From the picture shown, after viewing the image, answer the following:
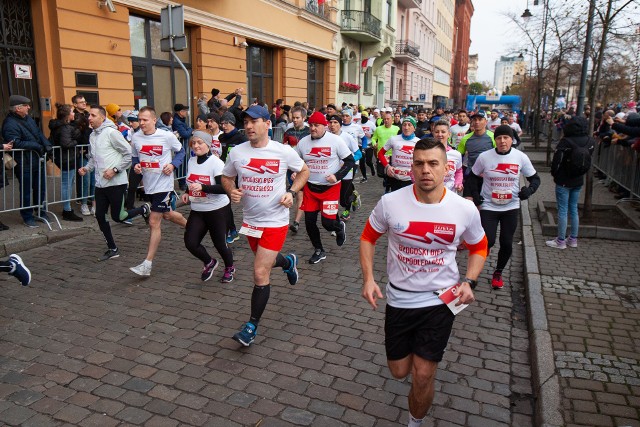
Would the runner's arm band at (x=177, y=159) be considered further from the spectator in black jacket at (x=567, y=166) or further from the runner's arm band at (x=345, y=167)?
the spectator in black jacket at (x=567, y=166)

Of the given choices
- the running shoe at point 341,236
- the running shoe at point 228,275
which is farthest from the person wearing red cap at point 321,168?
the running shoe at point 228,275

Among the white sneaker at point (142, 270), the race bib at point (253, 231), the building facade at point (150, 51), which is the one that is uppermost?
the building facade at point (150, 51)

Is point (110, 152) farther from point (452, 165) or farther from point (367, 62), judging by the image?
point (367, 62)

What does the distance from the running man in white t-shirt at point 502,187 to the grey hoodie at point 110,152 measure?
14.4 ft

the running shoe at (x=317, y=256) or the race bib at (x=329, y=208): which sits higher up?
the race bib at (x=329, y=208)

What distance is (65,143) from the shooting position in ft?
27.2

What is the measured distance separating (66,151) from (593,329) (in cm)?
792

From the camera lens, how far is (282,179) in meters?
4.74

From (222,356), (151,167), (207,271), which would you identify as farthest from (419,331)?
(151,167)

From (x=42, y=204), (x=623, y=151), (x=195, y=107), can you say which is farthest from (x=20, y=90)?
(x=623, y=151)

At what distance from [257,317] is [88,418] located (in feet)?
4.95

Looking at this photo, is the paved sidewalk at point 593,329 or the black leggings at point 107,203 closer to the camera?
the paved sidewalk at point 593,329

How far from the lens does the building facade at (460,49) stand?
8219cm

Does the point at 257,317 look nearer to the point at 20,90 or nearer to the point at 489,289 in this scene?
the point at 489,289
